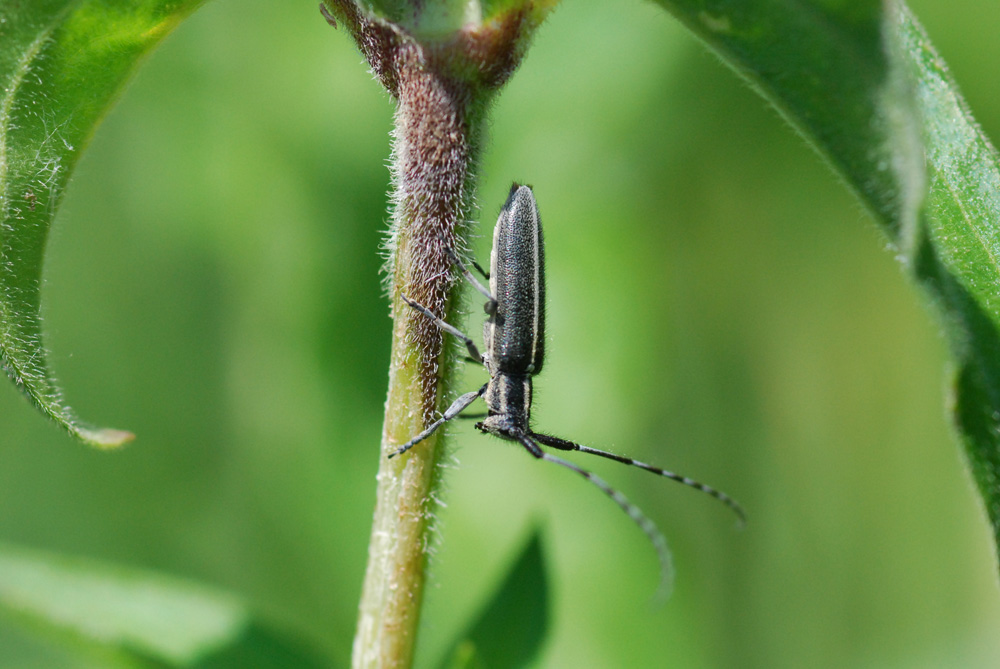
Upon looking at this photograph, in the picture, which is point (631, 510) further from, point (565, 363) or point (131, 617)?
point (131, 617)

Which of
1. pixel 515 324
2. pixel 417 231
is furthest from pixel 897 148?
pixel 515 324

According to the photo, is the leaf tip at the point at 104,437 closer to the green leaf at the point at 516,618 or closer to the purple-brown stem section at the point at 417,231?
the purple-brown stem section at the point at 417,231

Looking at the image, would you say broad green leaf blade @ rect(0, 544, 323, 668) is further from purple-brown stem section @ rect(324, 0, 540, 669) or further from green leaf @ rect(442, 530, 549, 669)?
purple-brown stem section @ rect(324, 0, 540, 669)

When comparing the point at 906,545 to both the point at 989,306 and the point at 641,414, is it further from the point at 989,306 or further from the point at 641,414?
the point at 989,306

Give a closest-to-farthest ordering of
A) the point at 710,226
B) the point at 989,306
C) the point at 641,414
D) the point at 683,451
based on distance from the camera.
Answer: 1. the point at 989,306
2. the point at 641,414
3. the point at 683,451
4. the point at 710,226

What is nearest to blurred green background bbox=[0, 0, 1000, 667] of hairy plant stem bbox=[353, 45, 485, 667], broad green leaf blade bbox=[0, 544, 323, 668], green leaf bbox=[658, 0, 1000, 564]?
broad green leaf blade bbox=[0, 544, 323, 668]

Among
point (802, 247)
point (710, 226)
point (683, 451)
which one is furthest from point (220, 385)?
point (802, 247)
